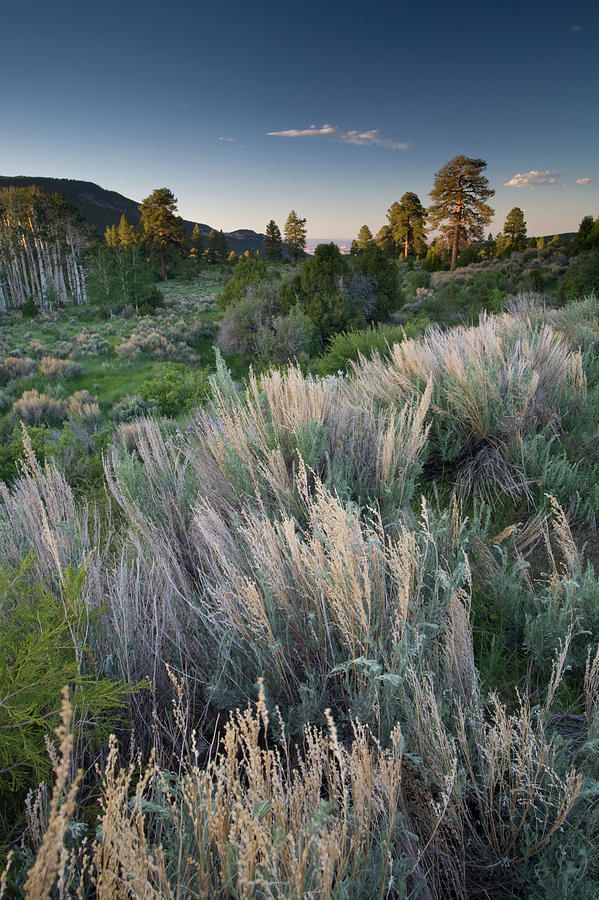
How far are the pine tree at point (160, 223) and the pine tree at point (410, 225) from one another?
2311cm

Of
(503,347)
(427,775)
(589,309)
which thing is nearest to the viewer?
(427,775)

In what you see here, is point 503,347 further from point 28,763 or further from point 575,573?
point 28,763

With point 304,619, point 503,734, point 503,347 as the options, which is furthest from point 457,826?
point 503,347

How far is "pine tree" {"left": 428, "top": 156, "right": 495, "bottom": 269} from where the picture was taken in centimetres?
3609

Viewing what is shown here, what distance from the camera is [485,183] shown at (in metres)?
36.3

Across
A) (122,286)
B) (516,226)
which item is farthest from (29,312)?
(516,226)

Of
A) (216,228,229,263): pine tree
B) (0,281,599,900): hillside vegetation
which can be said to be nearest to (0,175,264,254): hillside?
(216,228,229,263): pine tree

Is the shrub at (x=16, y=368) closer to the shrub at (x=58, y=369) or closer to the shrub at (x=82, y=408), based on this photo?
the shrub at (x=58, y=369)

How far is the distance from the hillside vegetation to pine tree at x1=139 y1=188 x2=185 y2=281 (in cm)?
5014

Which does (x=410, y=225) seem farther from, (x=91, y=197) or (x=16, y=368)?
(x=91, y=197)

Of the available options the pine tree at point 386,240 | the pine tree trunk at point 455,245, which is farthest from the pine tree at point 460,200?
the pine tree at point 386,240

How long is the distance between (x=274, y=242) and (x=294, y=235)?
2.90 meters

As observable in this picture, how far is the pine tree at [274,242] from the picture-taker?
57.5 meters

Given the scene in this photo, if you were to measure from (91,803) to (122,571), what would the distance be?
2.85 ft
